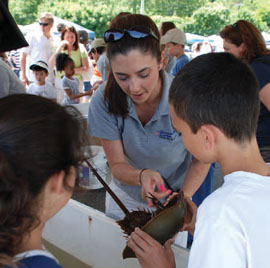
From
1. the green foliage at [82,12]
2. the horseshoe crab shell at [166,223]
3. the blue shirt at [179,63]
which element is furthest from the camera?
the green foliage at [82,12]

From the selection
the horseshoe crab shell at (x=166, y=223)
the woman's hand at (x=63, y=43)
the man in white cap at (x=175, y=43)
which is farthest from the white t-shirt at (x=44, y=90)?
the horseshoe crab shell at (x=166, y=223)

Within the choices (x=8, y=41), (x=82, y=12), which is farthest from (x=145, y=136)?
(x=82, y=12)

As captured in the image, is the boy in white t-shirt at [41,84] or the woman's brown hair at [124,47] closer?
the woman's brown hair at [124,47]

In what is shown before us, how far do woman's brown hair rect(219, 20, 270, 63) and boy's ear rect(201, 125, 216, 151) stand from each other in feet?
4.99

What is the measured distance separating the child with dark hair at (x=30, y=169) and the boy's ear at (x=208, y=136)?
1.01ft

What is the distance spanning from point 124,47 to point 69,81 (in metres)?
2.96

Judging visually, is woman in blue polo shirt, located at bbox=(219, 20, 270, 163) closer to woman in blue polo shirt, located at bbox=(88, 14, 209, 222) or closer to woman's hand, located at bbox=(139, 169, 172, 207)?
woman in blue polo shirt, located at bbox=(88, 14, 209, 222)

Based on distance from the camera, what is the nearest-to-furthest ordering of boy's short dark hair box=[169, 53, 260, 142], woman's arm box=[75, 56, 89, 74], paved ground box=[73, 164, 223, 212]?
boy's short dark hair box=[169, 53, 260, 142] → paved ground box=[73, 164, 223, 212] → woman's arm box=[75, 56, 89, 74]

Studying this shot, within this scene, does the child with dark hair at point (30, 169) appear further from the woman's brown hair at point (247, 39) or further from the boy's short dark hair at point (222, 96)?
the woman's brown hair at point (247, 39)

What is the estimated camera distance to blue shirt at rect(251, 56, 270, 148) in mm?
1898

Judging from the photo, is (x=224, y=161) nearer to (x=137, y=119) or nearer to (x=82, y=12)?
(x=137, y=119)

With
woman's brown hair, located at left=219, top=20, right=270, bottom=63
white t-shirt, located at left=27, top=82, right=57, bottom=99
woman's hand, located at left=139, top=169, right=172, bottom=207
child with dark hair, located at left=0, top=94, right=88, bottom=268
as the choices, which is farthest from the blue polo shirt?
white t-shirt, located at left=27, top=82, right=57, bottom=99

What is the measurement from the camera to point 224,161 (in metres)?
0.77

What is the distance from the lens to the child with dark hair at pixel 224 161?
0.63 m
